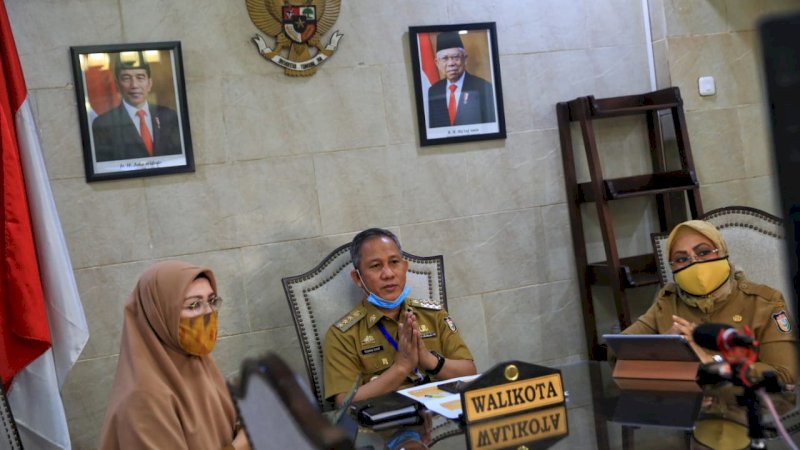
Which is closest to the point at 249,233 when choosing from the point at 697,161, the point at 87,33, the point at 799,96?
the point at 87,33

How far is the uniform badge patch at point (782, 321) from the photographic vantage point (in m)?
2.70

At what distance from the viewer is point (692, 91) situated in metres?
4.43

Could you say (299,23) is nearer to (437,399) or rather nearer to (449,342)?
(449,342)

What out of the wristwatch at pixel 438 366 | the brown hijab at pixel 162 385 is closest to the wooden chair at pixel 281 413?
the brown hijab at pixel 162 385

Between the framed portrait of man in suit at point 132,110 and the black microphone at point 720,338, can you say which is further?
the framed portrait of man in suit at point 132,110

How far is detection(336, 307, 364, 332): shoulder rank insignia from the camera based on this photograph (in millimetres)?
3295

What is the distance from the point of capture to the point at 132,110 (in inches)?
146

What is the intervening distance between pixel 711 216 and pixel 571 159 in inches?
37.2

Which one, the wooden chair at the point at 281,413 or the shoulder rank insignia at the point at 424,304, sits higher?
the wooden chair at the point at 281,413

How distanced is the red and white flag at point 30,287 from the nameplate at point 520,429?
1.91 meters

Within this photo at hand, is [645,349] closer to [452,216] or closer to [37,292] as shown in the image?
[452,216]

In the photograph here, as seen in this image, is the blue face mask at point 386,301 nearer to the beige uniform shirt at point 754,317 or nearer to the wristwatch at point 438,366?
the wristwatch at point 438,366

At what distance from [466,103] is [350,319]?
144cm

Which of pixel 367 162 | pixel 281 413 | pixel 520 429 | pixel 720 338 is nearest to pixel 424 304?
pixel 367 162
